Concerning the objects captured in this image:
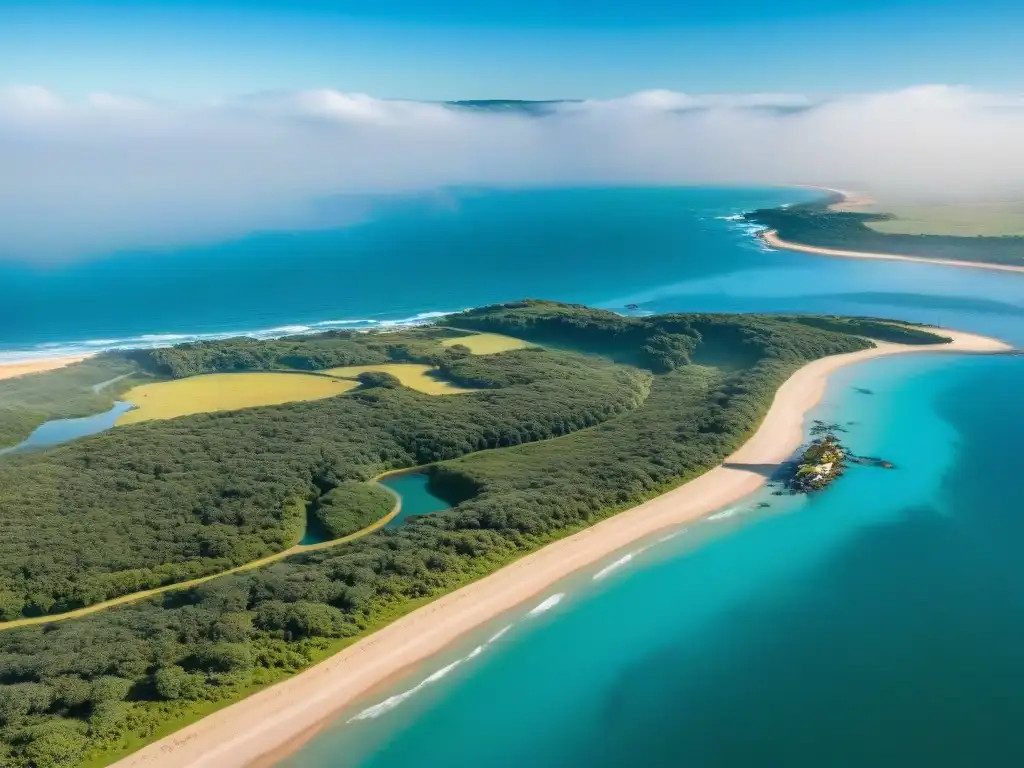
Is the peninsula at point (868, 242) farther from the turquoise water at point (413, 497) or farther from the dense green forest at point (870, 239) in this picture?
the turquoise water at point (413, 497)

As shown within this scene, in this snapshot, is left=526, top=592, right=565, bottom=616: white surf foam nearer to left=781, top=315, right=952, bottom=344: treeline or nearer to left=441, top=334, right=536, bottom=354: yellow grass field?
left=441, top=334, right=536, bottom=354: yellow grass field

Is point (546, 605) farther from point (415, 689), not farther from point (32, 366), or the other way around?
point (32, 366)

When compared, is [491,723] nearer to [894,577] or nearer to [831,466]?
[894,577]

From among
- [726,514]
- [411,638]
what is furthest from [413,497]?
[726,514]

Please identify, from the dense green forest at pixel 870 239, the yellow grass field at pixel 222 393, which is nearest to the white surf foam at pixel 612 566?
the yellow grass field at pixel 222 393

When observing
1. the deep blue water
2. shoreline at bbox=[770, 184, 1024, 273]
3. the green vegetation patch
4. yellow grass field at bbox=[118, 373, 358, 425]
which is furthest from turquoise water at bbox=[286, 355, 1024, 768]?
shoreline at bbox=[770, 184, 1024, 273]

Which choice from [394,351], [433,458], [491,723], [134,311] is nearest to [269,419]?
[433,458]
